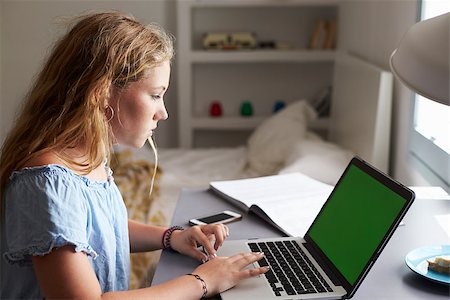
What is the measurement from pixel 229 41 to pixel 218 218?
92.6 inches

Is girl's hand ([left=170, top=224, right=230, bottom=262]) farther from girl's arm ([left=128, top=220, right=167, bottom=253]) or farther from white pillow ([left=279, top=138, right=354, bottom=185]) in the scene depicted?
white pillow ([left=279, top=138, right=354, bottom=185])

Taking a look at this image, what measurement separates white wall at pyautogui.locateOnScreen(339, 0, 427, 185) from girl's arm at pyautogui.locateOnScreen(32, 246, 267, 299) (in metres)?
1.04

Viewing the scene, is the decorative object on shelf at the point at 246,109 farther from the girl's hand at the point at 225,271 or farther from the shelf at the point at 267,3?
the girl's hand at the point at 225,271

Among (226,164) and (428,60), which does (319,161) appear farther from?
(428,60)

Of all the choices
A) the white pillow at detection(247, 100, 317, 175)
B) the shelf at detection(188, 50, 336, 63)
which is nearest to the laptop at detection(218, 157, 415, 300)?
the white pillow at detection(247, 100, 317, 175)

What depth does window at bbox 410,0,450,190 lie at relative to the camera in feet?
5.67

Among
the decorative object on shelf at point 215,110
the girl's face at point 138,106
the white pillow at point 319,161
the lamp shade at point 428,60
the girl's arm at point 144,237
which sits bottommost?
the decorative object on shelf at point 215,110

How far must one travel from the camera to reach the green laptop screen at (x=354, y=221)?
1.00m

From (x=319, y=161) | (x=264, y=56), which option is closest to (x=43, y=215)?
(x=319, y=161)

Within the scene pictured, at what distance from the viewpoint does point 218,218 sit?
1.37 meters

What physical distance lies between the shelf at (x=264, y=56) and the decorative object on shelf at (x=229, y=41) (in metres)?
0.04

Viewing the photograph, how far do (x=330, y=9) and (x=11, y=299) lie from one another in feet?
9.55

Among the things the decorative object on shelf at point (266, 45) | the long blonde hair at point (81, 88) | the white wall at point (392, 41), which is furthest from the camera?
the decorative object on shelf at point (266, 45)

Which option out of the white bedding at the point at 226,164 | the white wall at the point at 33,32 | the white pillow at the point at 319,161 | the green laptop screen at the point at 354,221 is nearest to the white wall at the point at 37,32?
the white wall at the point at 33,32
